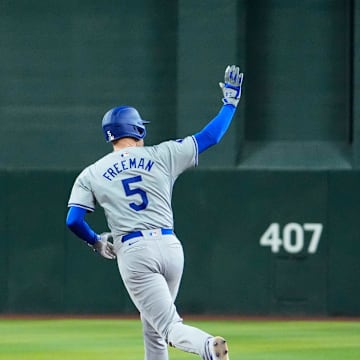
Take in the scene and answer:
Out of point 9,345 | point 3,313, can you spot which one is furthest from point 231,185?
point 9,345

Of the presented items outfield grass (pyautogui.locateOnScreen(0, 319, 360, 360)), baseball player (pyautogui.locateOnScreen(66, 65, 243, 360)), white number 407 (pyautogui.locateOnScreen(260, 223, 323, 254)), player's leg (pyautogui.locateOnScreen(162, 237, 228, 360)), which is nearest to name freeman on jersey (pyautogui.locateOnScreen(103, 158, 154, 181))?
baseball player (pyautogui.locateOnScreen(66, 65, 243, 360))

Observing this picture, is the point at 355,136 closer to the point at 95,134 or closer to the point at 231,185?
the point at 231,185

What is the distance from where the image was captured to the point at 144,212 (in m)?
6.90

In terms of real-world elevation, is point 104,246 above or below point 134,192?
below

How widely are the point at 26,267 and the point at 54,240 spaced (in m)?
0.52

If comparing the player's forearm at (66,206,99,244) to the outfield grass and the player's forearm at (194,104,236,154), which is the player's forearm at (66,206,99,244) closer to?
the player's forearm at (194,104,236,154)

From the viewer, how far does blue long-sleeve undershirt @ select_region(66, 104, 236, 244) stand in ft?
22.8

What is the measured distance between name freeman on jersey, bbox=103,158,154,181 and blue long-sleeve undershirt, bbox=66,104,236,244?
0.89ft

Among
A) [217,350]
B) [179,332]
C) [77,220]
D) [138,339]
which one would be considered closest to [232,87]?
[77,220]

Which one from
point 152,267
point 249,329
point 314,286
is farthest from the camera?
point 314,286

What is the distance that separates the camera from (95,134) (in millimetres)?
15258

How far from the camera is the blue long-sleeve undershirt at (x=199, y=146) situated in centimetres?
695

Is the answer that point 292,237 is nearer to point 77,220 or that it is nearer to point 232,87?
point 232,87

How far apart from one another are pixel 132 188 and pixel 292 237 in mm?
7696
